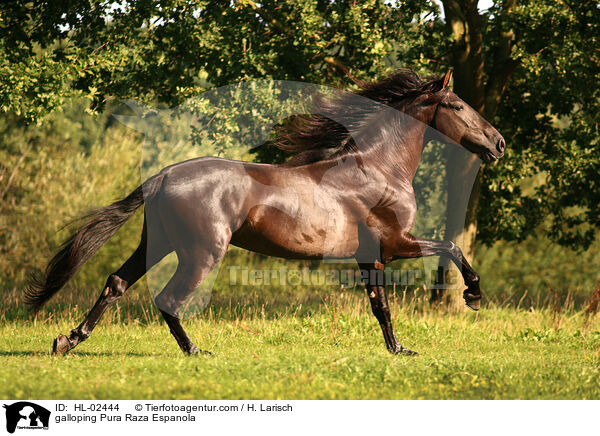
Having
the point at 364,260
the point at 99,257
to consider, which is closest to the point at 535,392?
the point at 364,260

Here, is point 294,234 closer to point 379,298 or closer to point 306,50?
point 379,298

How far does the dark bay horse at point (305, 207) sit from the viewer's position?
21.2ft

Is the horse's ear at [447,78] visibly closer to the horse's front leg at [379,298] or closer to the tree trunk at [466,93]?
the horse's front leg at [379,298]

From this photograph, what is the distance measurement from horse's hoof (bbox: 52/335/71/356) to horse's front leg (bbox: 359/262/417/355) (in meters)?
3.22

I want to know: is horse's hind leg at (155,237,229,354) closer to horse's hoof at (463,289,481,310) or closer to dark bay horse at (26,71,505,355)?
dark bay horse at (26,71,505,355)

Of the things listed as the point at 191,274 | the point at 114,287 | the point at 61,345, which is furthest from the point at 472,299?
the point at 61,345

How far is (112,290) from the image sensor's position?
6.66 metres

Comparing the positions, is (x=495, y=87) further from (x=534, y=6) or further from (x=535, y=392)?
(x=535, y=392)

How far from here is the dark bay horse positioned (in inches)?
254

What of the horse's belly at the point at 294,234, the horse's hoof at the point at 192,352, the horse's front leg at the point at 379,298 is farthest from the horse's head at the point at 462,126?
the horse's hoof at the point at 192,352

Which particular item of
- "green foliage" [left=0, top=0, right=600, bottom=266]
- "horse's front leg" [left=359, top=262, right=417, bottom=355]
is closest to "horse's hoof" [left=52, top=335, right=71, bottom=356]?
"horse's front leg" [left=359, top=262, right=417, bottom=355]

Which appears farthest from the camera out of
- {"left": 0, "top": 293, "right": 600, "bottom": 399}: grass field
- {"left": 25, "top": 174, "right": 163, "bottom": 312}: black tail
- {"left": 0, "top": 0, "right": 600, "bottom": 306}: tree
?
{"left": 0, "top": 0, "right": 600, "bottom": 306}: tree

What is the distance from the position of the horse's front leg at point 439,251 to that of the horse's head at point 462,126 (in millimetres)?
1250
